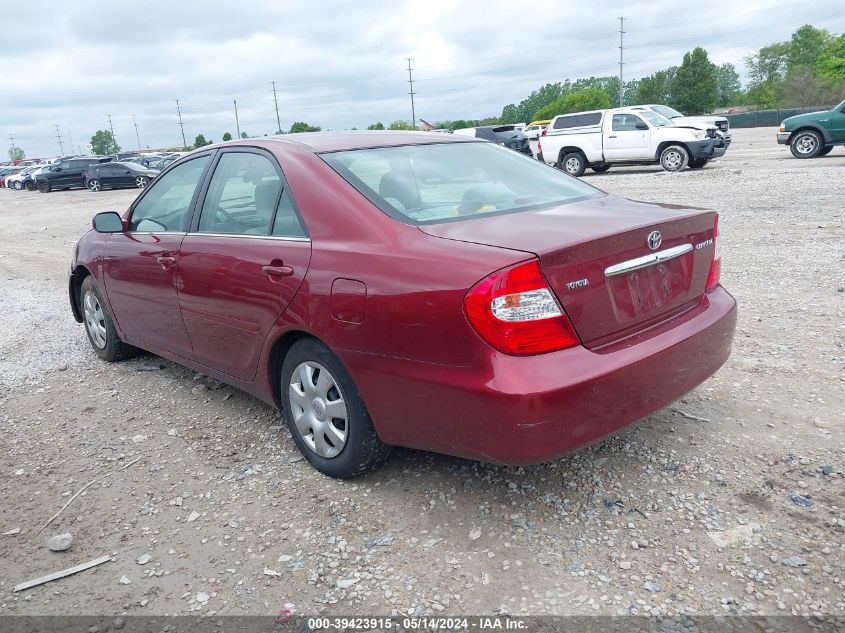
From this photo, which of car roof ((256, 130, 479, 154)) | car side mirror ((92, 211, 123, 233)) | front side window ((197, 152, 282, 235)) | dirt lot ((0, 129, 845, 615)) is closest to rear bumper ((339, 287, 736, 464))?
dirt lot ((0, 129, 845, 615))

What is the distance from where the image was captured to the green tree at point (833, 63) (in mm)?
75900

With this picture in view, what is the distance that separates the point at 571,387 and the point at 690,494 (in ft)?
3.04

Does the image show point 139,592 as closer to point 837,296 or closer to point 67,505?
point 67,505

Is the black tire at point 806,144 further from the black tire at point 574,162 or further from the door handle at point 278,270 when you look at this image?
the door handle at point 278,270

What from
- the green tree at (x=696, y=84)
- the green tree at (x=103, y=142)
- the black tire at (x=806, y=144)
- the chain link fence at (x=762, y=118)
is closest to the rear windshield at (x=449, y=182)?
the black tire at (x=806, y=144)

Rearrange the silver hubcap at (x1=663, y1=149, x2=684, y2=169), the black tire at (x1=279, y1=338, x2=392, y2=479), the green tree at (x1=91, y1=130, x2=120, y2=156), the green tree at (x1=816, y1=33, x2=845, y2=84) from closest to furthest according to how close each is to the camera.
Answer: the black tire at (x1=279, y1=338, x2=392, y2=479), the silver hubcap at (x1=663, y1=149, x2=684, y2=169), the green tree at (x1=816, y1=33, x2=845, y2=84), the green tree at (x1=91, y1=130, x2=120, y2=156)

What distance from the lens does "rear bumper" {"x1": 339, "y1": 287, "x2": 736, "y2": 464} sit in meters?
2.53

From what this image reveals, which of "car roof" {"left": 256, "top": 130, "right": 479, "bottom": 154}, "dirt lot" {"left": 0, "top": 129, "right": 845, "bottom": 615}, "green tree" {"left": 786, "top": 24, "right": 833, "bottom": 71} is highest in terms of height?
"green tree" {"left": 786, "top": 24, "right": 833, "bottom": 71}

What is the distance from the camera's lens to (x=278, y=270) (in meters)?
3.30

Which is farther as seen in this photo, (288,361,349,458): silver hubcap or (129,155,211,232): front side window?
(129,155,211,232): front side window

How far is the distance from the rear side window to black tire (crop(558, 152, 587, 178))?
836 millimetres

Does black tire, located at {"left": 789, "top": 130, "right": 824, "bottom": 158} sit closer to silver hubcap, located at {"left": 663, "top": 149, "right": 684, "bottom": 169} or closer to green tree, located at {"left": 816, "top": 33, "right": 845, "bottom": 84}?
silver hubcap, located at {"left": 663, "top": 149, "right": 684, "bottom": 169}

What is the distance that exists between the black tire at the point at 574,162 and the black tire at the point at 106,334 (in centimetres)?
1692

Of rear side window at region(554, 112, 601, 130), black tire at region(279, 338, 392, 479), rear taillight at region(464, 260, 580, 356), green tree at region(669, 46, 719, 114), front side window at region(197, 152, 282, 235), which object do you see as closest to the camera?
rear taillight at region(464, 260, 580, 356)
